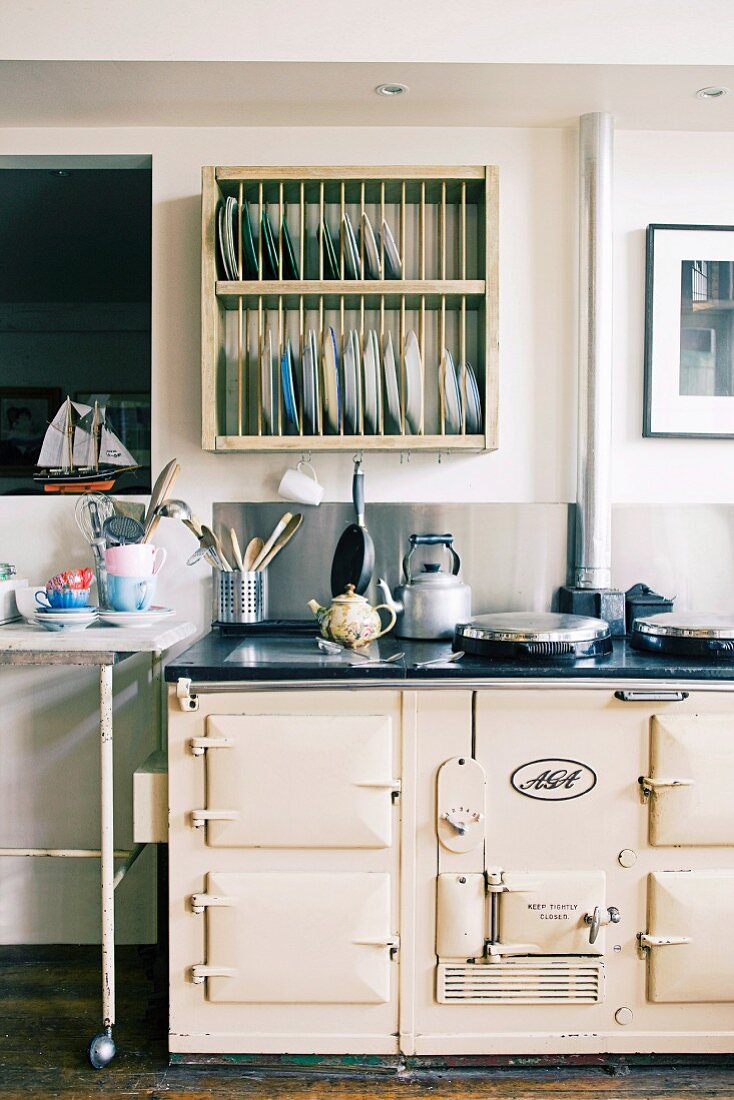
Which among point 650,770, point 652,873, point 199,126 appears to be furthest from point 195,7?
point 652,873

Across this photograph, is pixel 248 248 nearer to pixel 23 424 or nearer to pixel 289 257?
pixel 289 257

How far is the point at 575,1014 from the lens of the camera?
194 centimetres

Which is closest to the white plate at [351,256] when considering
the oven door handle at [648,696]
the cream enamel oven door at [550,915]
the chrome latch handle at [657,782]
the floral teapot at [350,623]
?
the floral teapot at [350,623]

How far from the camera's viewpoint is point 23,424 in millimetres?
4094

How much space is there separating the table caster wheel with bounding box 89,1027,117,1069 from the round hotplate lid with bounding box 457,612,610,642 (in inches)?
45.1

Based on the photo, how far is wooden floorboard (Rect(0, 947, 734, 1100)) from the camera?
1.86m

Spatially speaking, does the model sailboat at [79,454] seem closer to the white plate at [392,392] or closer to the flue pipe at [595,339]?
the white plate at [392,392]

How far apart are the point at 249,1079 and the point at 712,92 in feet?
8.28

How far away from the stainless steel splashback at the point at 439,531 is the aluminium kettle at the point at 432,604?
20 cm

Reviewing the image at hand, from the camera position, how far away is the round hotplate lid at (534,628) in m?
2.03

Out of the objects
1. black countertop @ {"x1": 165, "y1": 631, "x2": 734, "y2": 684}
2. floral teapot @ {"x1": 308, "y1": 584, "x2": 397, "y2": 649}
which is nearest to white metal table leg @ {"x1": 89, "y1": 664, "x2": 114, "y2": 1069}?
black countertop @ {"x1": 165, "y1": 631, "x2": 734, "y2": 684}

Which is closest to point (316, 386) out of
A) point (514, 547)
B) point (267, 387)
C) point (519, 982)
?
point (267, 387)

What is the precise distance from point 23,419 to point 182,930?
2.86 meters

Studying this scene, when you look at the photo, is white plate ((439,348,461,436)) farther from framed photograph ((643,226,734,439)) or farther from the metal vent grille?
the metal vent grille
